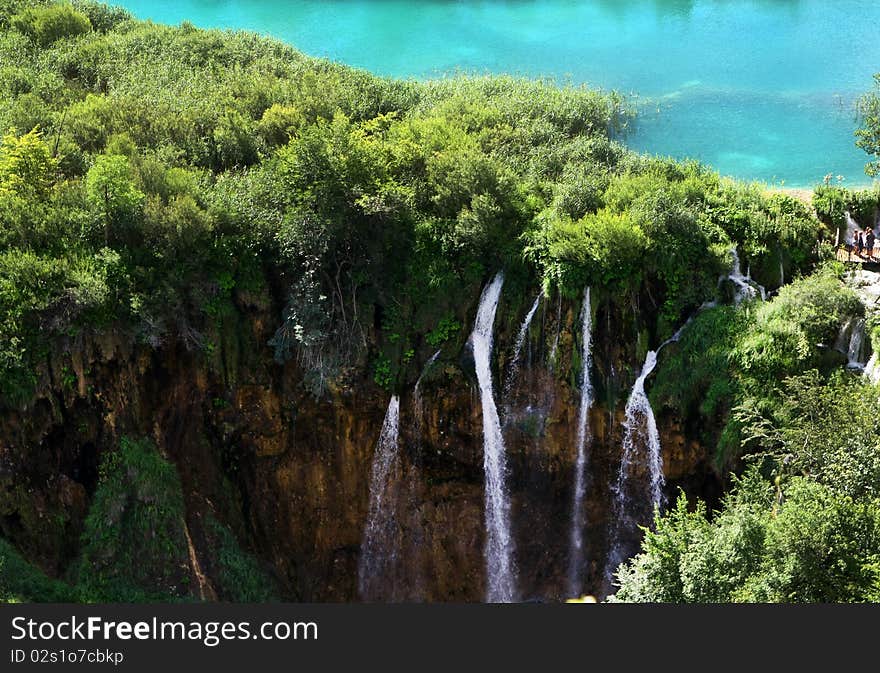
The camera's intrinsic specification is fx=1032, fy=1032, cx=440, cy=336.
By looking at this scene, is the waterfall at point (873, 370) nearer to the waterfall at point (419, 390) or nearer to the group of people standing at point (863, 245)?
the group of people standing at point (863, 245)

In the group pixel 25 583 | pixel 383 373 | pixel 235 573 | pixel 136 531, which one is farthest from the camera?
pixel 383 373

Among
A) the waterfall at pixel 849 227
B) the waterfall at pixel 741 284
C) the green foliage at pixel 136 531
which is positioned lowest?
the green foliage at pixel 136 531

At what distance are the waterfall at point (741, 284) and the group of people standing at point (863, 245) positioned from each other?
10.8 ft

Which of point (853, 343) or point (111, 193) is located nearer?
point (853, 343)

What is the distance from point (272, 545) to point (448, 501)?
470cm

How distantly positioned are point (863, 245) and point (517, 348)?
378 inches

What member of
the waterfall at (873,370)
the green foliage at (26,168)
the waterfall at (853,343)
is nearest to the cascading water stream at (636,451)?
the waterfall at (853,343)

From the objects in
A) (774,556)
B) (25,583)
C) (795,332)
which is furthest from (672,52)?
(25,583)

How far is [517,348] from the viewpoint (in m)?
24.8

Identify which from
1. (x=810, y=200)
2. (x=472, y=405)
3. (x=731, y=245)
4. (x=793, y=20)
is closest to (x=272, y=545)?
(x=472, y=405)

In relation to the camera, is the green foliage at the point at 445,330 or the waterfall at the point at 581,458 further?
the green foliage at the point at 445,330

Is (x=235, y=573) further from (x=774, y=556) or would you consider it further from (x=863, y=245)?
(x=863, y=245)

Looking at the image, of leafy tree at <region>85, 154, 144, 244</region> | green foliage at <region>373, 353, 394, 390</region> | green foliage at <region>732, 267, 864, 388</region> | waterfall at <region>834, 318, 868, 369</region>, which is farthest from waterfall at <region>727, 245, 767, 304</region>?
leafy tree at <region>85, 154, 144, 244</region>

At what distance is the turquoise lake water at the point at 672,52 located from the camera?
34.8 m
